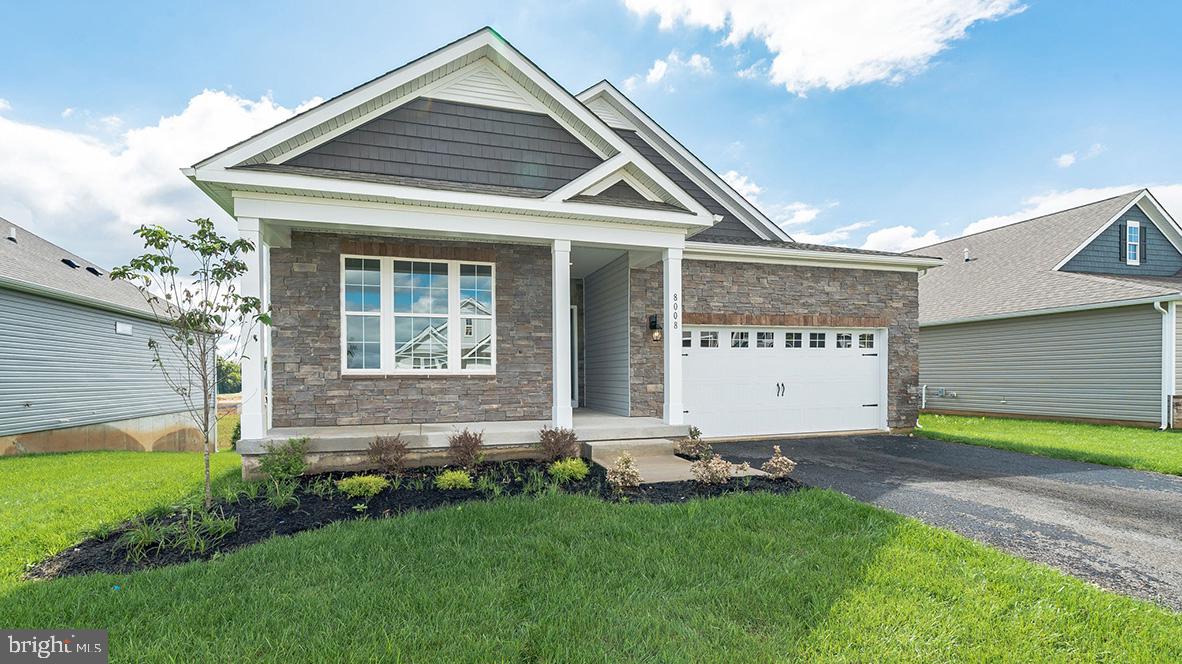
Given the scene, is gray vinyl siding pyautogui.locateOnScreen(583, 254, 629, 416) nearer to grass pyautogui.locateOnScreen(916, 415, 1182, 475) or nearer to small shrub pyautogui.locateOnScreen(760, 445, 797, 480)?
small shrub pyautogui.locateOnScreen(760, 445, 797, 480)

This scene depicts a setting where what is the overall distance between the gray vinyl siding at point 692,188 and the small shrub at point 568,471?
6479 mm

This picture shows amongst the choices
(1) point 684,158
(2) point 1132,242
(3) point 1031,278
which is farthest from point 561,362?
(2) point 1132,242

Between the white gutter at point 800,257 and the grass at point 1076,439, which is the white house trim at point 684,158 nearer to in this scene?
the white gutter at point 800,257

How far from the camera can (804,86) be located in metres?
13.0

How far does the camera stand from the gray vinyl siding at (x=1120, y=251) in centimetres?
1458

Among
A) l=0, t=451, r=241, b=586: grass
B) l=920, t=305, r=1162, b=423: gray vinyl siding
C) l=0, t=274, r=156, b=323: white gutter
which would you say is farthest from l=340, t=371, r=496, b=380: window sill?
l=920, t=305, r=1162, b=423: gray vinyl siding

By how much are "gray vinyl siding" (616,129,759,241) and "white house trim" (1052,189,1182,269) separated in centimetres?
1066

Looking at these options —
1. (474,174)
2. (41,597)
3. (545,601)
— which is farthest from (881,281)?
(41,597)

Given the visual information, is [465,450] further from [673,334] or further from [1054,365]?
[1054,365]

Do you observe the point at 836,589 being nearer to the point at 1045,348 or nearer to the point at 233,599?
the point at 233,599

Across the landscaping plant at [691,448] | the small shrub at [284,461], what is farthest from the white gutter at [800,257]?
the small shrub at [284,461]

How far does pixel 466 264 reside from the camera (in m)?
7.95

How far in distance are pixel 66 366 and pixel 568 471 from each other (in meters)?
12.3

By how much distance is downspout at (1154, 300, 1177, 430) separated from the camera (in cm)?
1077
